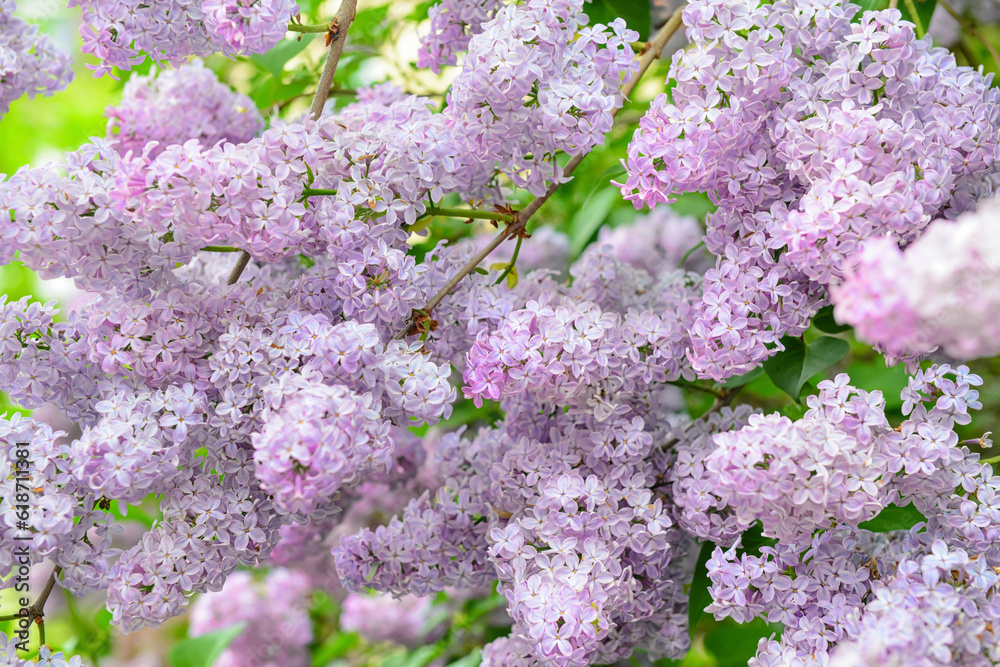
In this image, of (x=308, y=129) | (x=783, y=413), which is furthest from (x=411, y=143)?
(x=783, y=413)

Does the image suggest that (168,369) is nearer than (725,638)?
Yes

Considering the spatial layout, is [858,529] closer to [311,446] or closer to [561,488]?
[561,488]

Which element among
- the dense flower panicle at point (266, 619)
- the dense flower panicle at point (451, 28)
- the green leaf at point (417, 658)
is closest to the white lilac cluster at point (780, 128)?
the dense flower panicle at point (451, 28)

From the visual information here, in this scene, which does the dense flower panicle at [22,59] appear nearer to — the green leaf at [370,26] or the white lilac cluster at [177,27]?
the white lilac cluster at [177,27]

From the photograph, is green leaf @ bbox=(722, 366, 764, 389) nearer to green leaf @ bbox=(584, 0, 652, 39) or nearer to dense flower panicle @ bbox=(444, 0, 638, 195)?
dense flower panicle @ bbox=(444, 0, 638, 195)

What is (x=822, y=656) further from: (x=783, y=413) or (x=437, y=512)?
(x=437, y=512)
